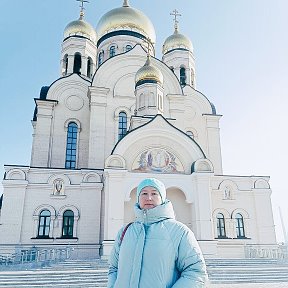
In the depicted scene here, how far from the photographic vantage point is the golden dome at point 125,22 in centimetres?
2364

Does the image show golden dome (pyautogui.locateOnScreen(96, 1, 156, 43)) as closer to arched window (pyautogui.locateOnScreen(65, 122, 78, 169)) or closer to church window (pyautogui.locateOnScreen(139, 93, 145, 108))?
arched window (pyautogui.locateOnScreen(65, 122, 78, 169))

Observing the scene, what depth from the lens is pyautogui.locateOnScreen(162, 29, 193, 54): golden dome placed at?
2452 centimetres

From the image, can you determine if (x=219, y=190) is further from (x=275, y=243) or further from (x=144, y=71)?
(x=144, y=71)

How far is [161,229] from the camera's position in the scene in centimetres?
192

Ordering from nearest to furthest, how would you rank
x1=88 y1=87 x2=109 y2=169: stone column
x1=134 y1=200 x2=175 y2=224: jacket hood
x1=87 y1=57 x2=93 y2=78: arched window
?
x1=134 y1=200 x2=175 y2=224: jacket hood
x1=88 y1=87 x2=109 y2=169: stone column
x1=87 y1=57 x2=93 y2=78: arched window

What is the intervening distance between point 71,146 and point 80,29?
9.70 metres

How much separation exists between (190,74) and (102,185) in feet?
40.8

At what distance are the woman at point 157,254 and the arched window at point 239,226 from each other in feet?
50.8

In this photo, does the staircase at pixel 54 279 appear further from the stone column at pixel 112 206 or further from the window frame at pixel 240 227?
the window frame at pixel 240 227

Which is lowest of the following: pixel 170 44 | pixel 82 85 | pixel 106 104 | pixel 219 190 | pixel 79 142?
pixel 219 190

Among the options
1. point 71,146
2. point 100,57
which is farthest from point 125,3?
point 71,146

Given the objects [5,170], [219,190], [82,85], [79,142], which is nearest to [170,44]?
[82,85]

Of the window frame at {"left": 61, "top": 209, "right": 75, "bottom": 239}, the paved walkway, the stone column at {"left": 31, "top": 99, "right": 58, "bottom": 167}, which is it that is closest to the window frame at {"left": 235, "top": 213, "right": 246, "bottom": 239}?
the window frame at {"left": 61, "top": 209, "right": 75, "bottom": 239}

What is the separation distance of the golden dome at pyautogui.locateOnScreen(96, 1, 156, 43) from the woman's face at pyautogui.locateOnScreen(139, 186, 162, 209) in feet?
76.6
